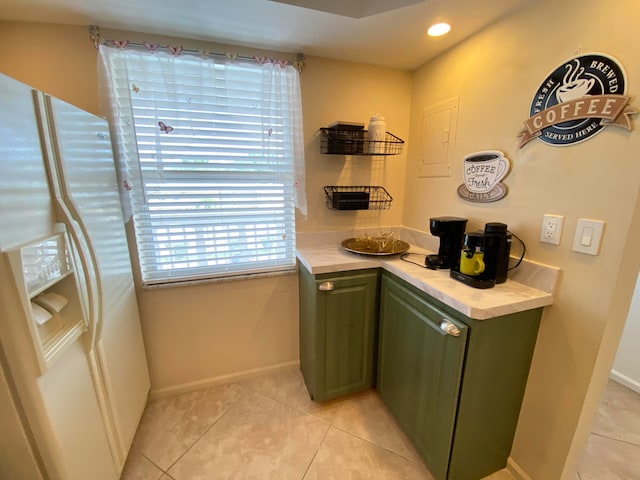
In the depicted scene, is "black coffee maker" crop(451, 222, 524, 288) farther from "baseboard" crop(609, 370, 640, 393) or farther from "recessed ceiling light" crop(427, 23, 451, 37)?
"baseboard" crop(609, 370, 640, 393)

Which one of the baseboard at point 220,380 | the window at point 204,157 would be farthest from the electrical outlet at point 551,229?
the baseboard at point 220,380

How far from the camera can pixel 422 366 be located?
131 centimetres

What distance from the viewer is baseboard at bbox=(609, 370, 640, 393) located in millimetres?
1828

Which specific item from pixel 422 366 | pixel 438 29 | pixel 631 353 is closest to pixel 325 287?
pixel 422 366

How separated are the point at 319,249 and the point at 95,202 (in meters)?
1.24

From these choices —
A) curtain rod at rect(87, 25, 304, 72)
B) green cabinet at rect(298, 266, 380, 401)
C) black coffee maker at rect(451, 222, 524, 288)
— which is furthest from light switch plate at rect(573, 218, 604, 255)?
curtain rod at rect(87, 25, 304, 72)

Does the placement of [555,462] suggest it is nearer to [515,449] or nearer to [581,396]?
[515,449]

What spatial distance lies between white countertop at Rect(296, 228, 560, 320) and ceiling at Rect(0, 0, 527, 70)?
1.18 m

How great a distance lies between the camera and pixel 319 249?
186 cm

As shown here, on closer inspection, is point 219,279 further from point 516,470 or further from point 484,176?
point 516,470

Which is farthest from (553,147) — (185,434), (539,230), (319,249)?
(185,434)

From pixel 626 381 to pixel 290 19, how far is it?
10.6ft

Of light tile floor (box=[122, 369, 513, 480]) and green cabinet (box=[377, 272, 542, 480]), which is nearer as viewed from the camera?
green cabinet (box=[377, 272, 542, 480])

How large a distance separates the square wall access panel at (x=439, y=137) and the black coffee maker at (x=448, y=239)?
377 millimetres
